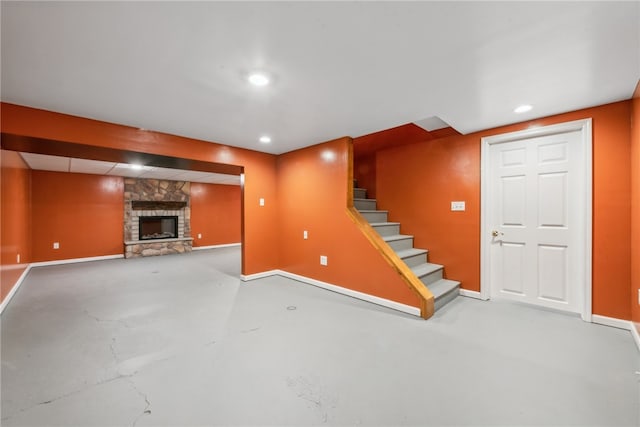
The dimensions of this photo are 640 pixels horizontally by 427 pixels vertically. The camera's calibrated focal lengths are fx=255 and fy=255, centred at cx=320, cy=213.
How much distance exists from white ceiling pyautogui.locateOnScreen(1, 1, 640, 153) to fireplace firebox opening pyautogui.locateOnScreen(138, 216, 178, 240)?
533 centimetres

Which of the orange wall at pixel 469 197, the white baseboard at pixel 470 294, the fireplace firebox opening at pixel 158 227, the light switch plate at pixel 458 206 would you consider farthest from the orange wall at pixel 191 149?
the fireplace firebox opening at pixel 158 227

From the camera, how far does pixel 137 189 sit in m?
6.80

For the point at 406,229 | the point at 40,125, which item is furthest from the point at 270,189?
the point at 40,125

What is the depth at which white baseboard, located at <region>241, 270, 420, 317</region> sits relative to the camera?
2.92 metres

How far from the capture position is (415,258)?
3590mm

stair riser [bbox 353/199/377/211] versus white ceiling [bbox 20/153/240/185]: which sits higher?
white ceiling [bbox 20/153/240/185]

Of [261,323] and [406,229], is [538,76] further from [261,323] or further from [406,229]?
[261,323]

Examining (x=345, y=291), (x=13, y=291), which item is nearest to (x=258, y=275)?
(x=345, y=291)

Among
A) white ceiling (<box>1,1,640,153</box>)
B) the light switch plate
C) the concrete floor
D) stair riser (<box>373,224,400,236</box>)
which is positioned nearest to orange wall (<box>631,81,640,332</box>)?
white ceiling (<box>1,1,640,153</box>)

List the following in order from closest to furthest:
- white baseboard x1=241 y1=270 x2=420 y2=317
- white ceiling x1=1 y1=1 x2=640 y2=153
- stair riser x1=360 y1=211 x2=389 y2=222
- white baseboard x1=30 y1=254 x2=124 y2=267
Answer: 1. white ceiling x1=1 y1=1 x2=640 y2=153
2. white baseboard x1=241 y1=270 x2=420 y2=317
3. stair riser x1=360 y1=211 x2=389 y2=222
4. white baseboard x1=30 y1=254 x2=124 y2=267

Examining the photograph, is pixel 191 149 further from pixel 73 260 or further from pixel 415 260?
pixel 73 260

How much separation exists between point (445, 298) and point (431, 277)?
330 mm

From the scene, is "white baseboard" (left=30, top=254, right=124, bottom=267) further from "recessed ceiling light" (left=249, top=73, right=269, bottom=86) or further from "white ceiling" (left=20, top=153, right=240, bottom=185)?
"recessed ceiling light" (left=249, top=73, right=269, bottom=86)

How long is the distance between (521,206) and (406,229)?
1.50 m
